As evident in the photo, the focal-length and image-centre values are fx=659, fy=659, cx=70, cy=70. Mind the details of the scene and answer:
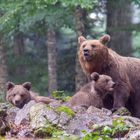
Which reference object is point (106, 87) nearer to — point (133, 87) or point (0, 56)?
point (133, 87)

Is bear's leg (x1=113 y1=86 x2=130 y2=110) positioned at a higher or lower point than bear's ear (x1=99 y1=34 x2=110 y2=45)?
lower

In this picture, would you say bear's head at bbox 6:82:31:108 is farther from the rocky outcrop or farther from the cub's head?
the rocky outcrop

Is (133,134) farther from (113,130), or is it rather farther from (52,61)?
(52,61)

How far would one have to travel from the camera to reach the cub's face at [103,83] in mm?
11727

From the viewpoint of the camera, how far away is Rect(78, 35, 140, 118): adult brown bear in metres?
12.0

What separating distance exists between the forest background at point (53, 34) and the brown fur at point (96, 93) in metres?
3.11

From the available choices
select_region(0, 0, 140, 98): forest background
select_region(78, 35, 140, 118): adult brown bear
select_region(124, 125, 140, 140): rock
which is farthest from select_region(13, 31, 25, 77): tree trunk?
select_region(124, 125, 140, 140): rock

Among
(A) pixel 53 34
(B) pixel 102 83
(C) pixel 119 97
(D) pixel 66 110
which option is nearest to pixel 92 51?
(B) pixel 102 83

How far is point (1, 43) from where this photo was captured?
2028cm

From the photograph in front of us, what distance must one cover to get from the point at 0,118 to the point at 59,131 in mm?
901

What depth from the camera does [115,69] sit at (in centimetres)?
1202

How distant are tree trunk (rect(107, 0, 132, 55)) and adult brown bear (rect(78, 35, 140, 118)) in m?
8.62

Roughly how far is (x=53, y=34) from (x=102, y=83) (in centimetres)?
834

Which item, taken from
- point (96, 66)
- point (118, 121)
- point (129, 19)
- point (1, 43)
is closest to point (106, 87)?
point (96, 66)
